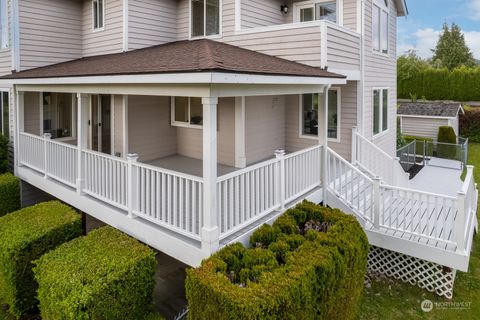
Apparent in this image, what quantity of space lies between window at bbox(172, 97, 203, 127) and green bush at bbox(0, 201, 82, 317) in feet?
15.1

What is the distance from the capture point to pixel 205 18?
11.6m

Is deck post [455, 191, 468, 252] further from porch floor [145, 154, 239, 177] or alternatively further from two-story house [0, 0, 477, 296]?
porch floor [145, 154, 239, 177]

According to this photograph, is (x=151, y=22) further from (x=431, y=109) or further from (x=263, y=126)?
(x=431, y=109)

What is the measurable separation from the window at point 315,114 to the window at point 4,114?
9503mm

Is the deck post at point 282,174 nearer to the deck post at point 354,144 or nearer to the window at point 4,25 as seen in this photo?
the deck post at point 354,144

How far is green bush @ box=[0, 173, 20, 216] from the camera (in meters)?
10.2

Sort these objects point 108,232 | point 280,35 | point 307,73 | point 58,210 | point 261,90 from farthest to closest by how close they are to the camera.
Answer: point 280,35, point 58,210, point 307,73, point 108,232, point 261,90

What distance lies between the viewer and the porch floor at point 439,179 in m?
12.9

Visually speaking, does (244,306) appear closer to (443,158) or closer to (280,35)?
(280,35)

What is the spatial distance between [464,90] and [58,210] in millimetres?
38435

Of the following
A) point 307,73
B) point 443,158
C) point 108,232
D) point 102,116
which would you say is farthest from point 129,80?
point 443,158

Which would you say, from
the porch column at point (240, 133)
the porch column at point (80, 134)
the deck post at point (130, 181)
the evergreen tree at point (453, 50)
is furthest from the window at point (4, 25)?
the evergreen tree at point (453, 50)

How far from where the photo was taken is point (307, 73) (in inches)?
285

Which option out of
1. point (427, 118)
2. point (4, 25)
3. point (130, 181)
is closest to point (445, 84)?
point (427, 118)
